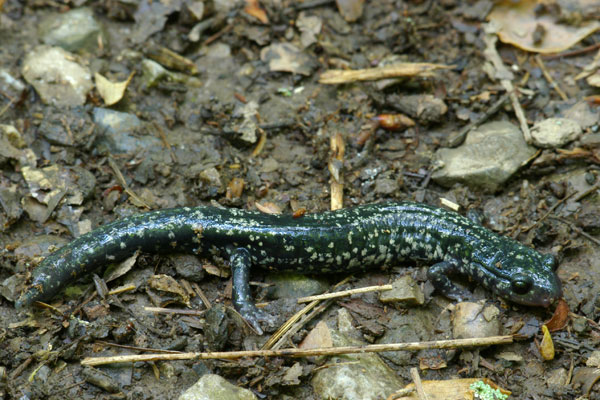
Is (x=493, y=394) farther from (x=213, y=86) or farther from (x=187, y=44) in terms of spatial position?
(x=187, y=44)

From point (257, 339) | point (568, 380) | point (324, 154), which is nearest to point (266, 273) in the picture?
point (257, 339)

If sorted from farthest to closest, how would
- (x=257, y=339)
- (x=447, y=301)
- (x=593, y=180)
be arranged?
(x=593, y=180)
(x=447, y=301)
(x=257, y=339)

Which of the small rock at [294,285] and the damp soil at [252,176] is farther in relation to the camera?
the small rock at [294,285]

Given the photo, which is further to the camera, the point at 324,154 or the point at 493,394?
the point at 324,154

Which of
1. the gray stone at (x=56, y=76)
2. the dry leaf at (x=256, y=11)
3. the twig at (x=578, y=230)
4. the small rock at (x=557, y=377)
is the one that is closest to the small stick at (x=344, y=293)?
the small rock at (x=557, y=377)

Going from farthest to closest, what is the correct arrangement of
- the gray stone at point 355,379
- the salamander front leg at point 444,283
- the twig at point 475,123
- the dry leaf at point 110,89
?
the dry leaf at point 110,89 < the twig at point 475,123 < the salamander front leg at point 444,283 < the gray stone at point 355,379

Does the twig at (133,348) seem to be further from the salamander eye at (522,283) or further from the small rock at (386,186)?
the salamander eye at (522,283)

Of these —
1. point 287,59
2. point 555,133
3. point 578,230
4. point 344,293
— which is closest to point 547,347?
point 578,230
